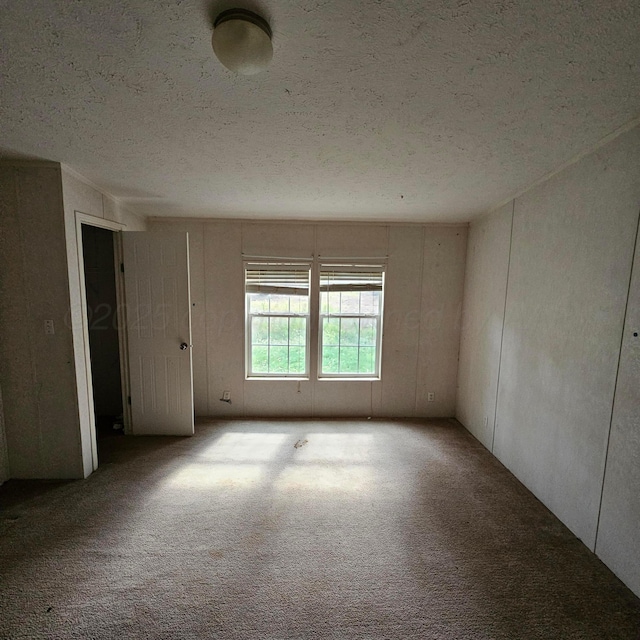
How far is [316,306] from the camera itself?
3.67m

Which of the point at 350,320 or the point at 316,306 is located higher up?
the point at 316,306

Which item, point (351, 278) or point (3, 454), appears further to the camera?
point (351, 278)

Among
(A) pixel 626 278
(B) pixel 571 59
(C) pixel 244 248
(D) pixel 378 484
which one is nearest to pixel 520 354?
(A) pixel 626 278

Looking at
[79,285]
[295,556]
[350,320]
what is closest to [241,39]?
[79,285]

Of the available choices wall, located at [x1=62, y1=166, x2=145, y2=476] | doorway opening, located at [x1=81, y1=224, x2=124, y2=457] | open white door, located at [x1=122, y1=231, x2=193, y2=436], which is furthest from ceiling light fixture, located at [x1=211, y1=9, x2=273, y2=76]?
doorway opening, located at [x1=81, y1=224, x2=124, y2=457]

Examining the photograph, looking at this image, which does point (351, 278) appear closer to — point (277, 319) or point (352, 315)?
point (352, 315)

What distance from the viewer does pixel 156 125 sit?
1.58 meters

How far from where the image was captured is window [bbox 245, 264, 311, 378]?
3648 millimetres

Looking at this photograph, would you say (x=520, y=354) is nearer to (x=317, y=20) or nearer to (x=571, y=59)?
(x=571, y=59)

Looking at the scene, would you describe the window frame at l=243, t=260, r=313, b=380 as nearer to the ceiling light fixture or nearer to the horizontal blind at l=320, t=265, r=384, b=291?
the horizontal blind at l=320, t=265, r=384, b=291

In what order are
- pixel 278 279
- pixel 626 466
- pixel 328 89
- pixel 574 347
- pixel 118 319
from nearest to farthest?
pixel 328 89
pixel 626 466
pixel 574 347
pixel 118 319
pixel 278 279

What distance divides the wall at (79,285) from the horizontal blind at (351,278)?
2.32 metres

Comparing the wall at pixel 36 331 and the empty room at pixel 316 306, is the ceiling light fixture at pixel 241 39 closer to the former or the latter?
the empty room at pixel 316 306

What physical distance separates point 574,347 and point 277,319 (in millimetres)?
2857
